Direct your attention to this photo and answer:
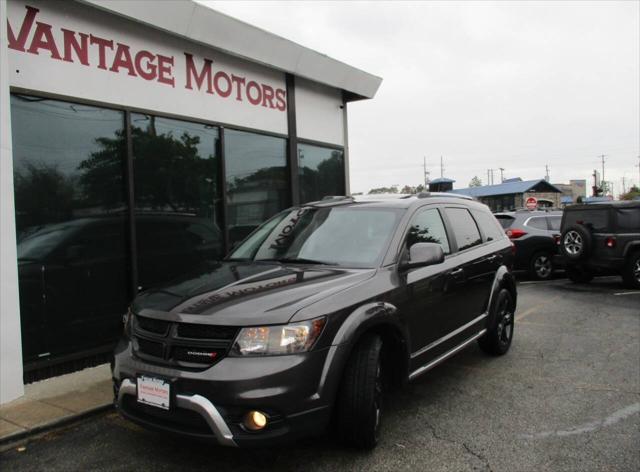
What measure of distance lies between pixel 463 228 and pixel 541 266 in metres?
8.05

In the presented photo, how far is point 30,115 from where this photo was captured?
515 cm

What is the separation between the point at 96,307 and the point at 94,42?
2.90 m

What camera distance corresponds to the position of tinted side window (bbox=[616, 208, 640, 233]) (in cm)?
1030

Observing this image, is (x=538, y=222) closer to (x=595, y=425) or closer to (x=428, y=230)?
(x=428, y=230)

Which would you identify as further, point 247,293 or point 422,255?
point 422,255

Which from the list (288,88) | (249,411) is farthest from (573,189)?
(249,411)

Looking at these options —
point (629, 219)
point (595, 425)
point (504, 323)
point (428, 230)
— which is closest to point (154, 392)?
point (428, 230)

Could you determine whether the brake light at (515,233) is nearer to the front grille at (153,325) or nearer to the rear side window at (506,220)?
the rear side window at (506,220)

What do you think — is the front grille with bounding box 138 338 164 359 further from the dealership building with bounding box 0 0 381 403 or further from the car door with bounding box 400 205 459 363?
the dealership building with bounding box 0 0 381 403

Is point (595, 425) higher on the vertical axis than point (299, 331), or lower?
lower

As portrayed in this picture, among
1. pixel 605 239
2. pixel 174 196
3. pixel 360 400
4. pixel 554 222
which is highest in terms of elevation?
pixel 174 196

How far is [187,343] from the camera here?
9.69 ft

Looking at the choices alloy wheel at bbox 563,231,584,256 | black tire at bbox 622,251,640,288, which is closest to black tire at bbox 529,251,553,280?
alloy wheel at bbox 563,231,584,256

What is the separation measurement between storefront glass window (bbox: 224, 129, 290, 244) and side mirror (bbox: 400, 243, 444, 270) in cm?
422
